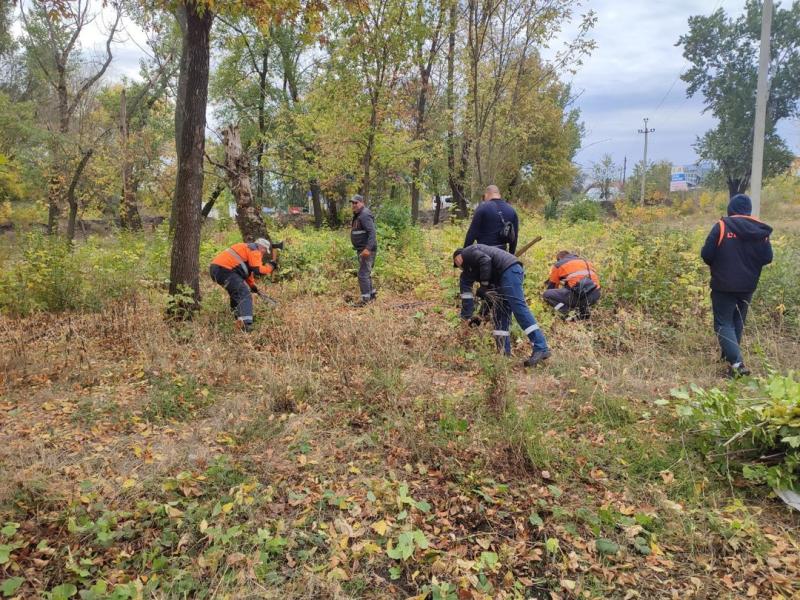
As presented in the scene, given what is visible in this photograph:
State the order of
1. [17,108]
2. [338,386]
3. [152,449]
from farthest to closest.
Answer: [17,108] < [338,386] < [152,449]

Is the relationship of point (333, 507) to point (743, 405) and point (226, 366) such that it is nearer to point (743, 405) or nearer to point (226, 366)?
point (226, 366)

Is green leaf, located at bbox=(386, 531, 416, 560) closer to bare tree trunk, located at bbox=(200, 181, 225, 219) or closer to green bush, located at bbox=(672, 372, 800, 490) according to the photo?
green bush, located at bbox=(672, 372, 800, 490)

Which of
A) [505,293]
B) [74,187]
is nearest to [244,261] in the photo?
[505,293]

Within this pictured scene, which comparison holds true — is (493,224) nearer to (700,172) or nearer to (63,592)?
(63,592)

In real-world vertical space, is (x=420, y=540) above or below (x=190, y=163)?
below

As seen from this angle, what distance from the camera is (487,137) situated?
36.5 feet

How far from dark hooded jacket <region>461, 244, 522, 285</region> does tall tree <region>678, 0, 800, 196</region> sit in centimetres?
3478

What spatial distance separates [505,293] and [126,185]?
14514mm

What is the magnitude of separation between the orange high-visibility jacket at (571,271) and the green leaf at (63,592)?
6029 mm

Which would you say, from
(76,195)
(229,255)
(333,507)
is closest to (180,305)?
(229,255)

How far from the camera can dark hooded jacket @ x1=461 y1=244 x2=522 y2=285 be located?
5.39m

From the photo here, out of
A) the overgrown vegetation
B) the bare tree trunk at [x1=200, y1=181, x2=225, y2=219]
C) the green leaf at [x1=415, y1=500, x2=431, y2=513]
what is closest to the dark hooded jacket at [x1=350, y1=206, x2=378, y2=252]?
the overgrown vegetation

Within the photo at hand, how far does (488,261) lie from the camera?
17.7 ft

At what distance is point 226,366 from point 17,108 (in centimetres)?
2337
